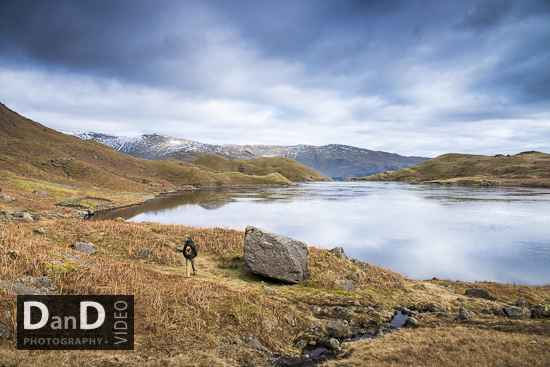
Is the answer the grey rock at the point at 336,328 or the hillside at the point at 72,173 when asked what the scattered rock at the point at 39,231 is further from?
the hillside at the point at 72,173

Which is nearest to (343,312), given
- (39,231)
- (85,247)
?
(85,247)

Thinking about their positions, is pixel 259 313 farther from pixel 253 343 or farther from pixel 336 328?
pixel 336 328

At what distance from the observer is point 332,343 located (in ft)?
31.5

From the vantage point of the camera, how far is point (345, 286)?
1454 cm

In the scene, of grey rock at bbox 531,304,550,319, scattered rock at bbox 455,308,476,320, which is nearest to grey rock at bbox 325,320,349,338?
scattered rock at bbox 455,308,476,320

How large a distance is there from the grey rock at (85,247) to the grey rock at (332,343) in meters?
15.0

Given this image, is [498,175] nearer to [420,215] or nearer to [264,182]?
[264,182]

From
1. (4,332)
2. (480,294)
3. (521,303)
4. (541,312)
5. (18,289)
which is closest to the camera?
(4,332)

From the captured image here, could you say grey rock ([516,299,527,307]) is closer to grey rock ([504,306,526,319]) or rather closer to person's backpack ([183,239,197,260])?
grey rock ([504,306,526,319])

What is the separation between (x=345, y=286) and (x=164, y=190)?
365ft

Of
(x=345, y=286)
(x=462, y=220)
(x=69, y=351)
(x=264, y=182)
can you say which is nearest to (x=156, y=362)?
(x=69, y=351)

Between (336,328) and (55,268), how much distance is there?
11.6 metres

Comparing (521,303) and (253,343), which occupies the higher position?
(253,343)

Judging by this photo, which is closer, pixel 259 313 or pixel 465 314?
pixel 259 313
